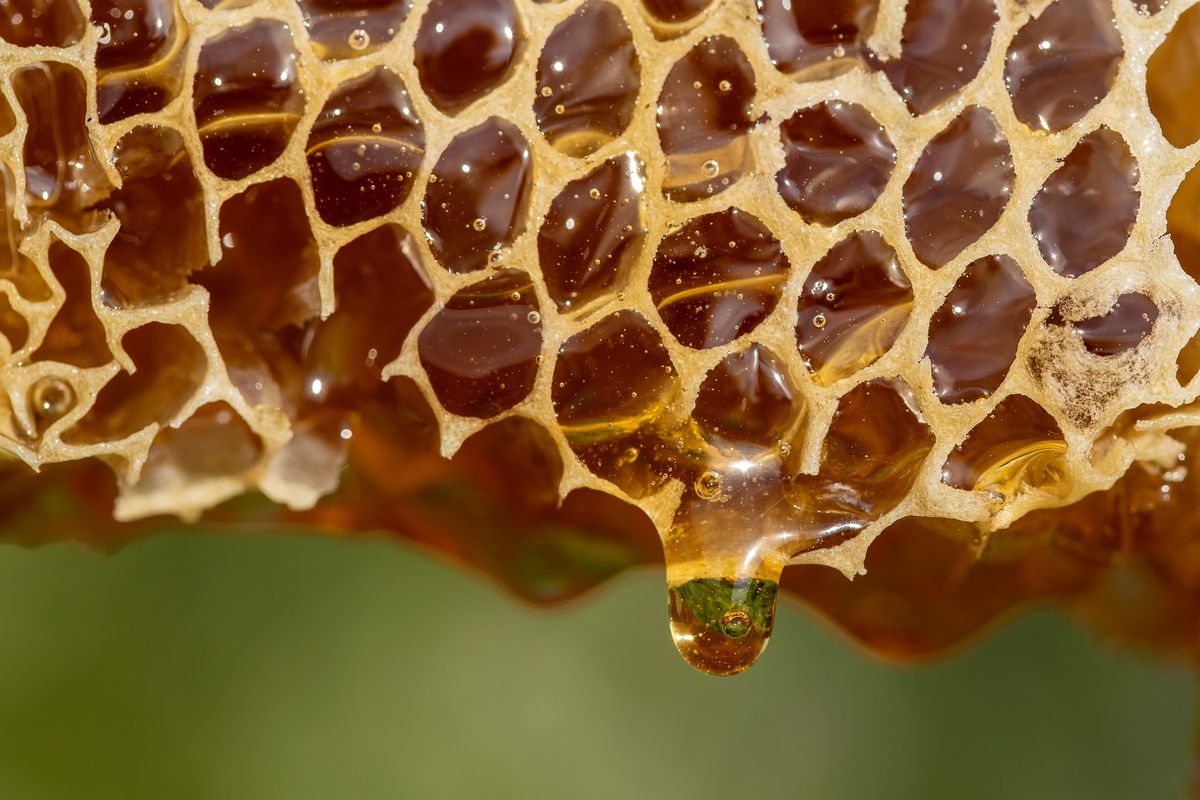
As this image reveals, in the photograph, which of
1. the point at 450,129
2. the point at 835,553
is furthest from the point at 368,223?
the point at 835,553

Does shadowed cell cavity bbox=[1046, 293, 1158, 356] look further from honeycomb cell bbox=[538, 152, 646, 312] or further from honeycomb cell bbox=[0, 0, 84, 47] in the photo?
honeycomb cell bbox=[0, 0, 84, 47]

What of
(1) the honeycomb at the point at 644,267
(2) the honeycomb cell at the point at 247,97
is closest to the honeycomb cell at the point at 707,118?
(1) the honeycomb at the point at 644,267

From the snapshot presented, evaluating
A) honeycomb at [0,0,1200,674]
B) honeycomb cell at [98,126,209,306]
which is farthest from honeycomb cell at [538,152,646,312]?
honeycomb cell at [98,126,209,306]

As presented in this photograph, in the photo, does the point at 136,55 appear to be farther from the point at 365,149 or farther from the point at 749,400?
the point at 749,400

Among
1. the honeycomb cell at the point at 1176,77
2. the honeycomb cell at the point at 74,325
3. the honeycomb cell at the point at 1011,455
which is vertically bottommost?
the honeycomb cell at the point at 1011,455

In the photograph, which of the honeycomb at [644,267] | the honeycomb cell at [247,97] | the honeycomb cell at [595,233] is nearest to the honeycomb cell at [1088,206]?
the honeycomb at [644,267]

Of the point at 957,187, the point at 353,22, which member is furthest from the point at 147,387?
the point at 957,187

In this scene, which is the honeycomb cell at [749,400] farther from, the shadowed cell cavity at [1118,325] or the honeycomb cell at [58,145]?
the honeycomb cell at [58,145]

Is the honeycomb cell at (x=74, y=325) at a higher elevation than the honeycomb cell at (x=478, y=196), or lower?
lower

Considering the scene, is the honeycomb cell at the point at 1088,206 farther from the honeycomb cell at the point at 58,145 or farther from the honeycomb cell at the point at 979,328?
the honeycomb cell at the point at 58,145
